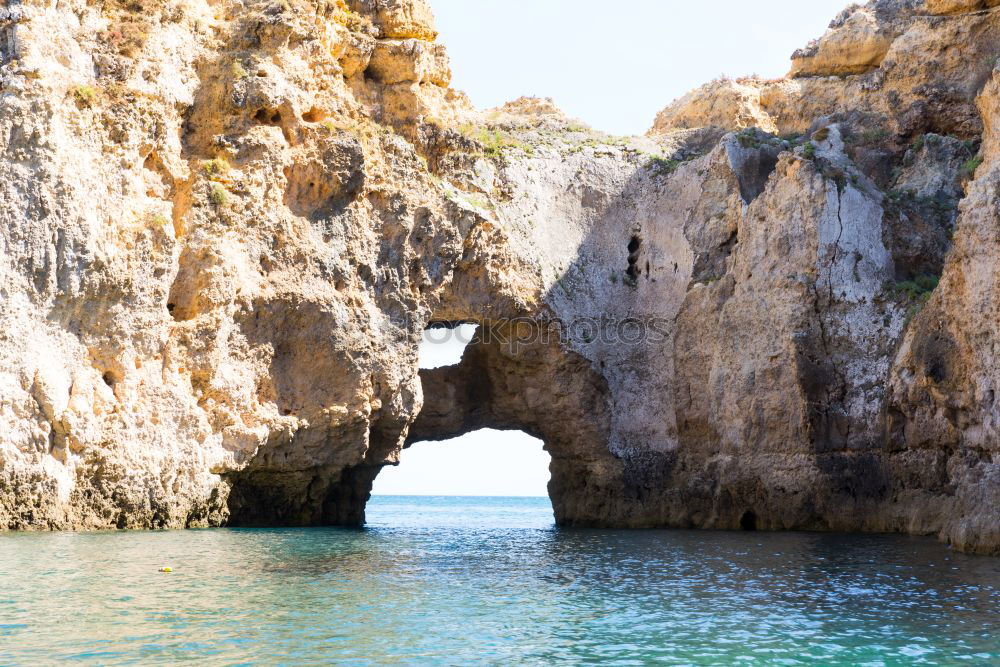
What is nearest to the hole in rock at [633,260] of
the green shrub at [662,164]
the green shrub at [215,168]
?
the green shrub at [662,164]

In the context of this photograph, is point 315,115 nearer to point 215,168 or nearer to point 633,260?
point 215,168

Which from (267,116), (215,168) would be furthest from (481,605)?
(267,116)

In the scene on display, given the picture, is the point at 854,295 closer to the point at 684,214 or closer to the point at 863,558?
the point at 684,214

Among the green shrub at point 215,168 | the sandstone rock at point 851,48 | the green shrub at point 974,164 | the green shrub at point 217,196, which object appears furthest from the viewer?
the sandstone rock at point 851,48

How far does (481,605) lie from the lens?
1312 cm

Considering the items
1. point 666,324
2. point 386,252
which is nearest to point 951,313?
point 666,324

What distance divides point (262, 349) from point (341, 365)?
6.62ft

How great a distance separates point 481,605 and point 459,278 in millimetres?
17150

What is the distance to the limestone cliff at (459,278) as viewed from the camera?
2122cm

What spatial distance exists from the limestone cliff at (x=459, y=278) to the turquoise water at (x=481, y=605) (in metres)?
3.57

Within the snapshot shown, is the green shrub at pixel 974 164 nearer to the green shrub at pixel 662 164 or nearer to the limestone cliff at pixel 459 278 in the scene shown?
the limestone cliff at pixel 459 278

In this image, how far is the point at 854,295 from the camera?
89.0 feet

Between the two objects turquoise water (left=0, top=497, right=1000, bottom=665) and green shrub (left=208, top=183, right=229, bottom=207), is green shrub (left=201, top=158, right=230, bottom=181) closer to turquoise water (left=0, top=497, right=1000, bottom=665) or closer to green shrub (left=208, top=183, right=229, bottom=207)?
green shrub (left=208, top=183, right=229, bottom=207)

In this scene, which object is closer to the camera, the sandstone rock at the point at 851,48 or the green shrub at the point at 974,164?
the green shrub at the point at 974,164
